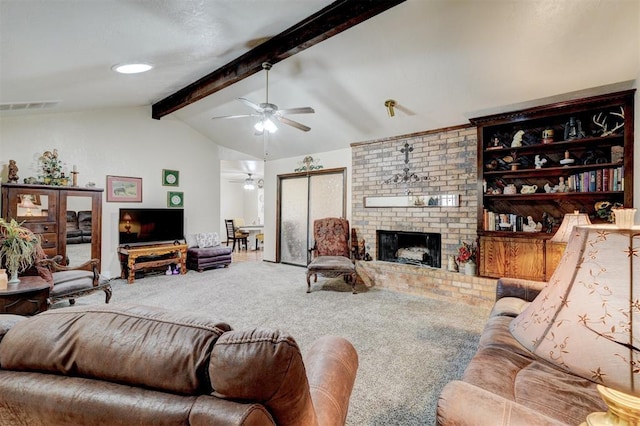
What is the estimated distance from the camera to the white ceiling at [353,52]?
2219mm

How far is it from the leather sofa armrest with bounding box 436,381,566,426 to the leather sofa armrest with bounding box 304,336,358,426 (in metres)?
0.32

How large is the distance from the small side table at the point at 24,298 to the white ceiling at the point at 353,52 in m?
1.88

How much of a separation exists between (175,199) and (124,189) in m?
0.91

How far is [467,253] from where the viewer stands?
12.9ft

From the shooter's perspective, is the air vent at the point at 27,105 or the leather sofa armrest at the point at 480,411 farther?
the air vent at the point at 27,105

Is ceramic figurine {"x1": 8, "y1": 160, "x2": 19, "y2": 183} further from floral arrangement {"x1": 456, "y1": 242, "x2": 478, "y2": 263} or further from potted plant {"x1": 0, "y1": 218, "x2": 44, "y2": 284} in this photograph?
floral arrangement {"x1": 456, "y1": 242, "x2": 478, "y2": 263}

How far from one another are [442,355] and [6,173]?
5.81 m

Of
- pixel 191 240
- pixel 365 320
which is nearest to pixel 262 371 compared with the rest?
pixel 365 320

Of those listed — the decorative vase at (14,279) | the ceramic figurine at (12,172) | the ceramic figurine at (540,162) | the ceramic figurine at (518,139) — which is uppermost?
the ceramic figurine at (518,139)

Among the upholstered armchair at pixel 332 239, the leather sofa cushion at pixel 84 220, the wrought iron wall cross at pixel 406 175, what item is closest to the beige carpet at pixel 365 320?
the upholstered armchair at pixel 332 239

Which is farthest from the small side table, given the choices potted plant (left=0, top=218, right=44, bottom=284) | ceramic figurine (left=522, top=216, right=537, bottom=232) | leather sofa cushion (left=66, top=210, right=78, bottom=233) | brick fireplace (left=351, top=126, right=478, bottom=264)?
ceramic figurine (left=522, top=216, right=537, bottom=232)

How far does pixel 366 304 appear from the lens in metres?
3.74

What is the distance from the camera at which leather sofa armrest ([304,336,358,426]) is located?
3.08 ft

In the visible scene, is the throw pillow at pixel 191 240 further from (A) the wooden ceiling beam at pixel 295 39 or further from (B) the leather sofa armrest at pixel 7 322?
(B) the leather sofa armrest at pixel 7 322
